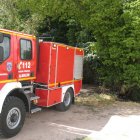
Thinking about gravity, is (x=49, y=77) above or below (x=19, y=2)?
below

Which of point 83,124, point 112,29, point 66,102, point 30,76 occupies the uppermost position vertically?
point 112,29

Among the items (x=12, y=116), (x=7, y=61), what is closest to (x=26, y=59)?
(x=7, y=61)

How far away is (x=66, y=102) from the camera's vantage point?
Answer: 11016 mm

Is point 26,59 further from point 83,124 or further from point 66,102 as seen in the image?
point 66,102

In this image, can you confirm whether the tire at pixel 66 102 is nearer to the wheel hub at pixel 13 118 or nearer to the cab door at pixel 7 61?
the wheel hub at pixel 13 118

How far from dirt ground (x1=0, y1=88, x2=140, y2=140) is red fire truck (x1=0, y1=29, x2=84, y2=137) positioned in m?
0.41

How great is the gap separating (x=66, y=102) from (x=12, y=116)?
11.5ft

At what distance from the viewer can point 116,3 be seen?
1305 cm

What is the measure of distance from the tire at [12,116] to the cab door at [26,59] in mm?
688

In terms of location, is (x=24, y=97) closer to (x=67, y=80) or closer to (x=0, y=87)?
(x=0, y=87)

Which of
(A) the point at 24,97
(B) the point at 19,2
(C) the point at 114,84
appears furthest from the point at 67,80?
(B) the point at 19,2

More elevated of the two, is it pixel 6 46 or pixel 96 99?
pixel 6 46

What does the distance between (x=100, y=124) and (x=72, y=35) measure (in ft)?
34.6

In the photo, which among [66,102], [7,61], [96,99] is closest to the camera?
[7,61]
